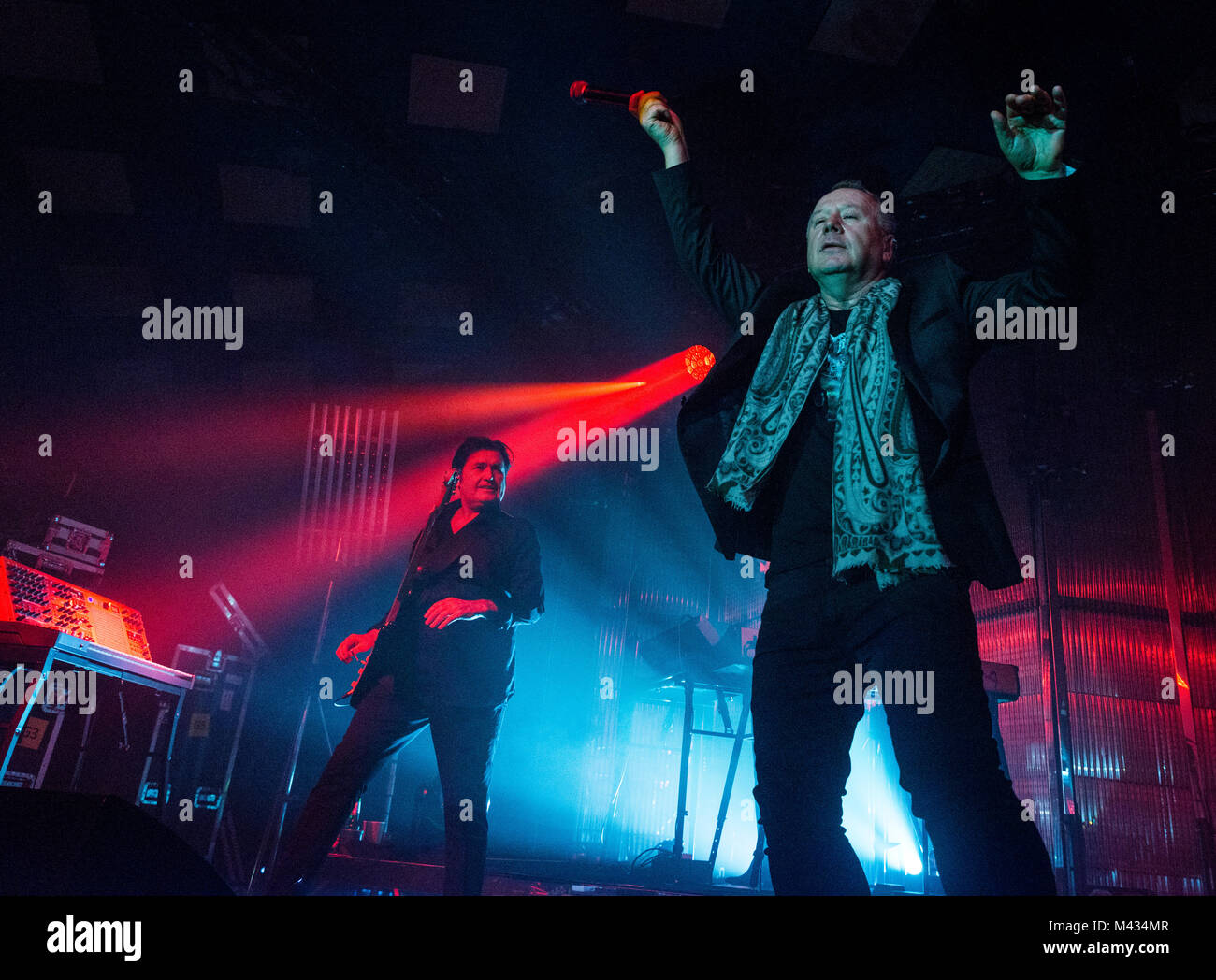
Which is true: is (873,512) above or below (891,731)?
above

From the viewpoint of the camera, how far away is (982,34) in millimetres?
4676

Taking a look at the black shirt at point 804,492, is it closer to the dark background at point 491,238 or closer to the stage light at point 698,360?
the dark background at point 491,238

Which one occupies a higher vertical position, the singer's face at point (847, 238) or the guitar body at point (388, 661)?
the singer's face at point (847, 238)

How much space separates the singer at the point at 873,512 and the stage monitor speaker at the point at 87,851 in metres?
1.06

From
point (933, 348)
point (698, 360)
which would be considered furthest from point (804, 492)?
point (698, 360)

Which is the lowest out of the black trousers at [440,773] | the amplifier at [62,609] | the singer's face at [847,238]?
the black trousers at [440,773]

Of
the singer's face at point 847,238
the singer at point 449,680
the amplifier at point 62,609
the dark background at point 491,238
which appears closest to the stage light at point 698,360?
the dark background at point 491,238

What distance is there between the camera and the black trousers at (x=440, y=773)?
2750 mm

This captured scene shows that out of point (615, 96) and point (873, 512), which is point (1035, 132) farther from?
point (615, 96)

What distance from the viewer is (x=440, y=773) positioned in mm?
2965

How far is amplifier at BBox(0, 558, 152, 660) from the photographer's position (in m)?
3.40

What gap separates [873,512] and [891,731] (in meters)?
0.40
